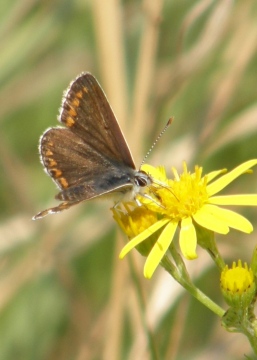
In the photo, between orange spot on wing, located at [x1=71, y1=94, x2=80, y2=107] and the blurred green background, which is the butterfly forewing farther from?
the blurred green background

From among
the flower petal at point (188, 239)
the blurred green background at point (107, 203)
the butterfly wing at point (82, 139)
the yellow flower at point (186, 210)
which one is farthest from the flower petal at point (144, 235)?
the blurred green background at point (107, 203)

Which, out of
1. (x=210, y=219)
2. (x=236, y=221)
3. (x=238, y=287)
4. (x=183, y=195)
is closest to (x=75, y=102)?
(x=183, y=195)

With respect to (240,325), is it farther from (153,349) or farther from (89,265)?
(89,265)

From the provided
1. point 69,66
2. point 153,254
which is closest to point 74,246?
point 69,66

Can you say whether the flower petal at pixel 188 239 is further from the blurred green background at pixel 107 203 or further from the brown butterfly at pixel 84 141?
the blurred green background at pixel 107 203

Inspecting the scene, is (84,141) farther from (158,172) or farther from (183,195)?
(183,195)

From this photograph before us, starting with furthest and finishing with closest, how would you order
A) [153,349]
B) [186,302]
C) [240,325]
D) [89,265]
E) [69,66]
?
1. [69,66]
2. [89,265]
3. [186,302]
4. [153,349]
5. [240,325]

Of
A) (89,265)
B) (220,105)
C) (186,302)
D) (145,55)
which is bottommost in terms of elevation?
(186,302)
